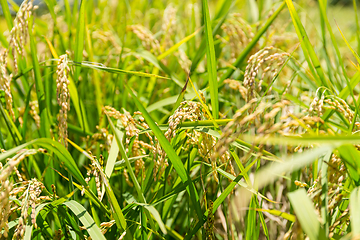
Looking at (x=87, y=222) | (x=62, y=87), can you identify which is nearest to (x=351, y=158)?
(x=87, y=222)

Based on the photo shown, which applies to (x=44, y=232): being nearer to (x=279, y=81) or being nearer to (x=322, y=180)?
(x=322, y=180)

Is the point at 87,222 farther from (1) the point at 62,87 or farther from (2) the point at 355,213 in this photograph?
(2) the point at 355,213

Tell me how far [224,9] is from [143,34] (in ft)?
1.90

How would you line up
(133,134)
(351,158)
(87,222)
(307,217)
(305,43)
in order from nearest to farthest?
(307,217), (351,158), (87,222), (133,134), (305,43)

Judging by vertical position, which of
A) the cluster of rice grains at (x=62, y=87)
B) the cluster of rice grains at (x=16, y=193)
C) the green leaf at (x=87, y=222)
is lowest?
the green leaf at (x=87, y=222)

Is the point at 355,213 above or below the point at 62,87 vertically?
below

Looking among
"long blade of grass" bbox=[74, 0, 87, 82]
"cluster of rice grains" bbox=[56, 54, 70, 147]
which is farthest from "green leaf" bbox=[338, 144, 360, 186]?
"long blade of grass" bbox=[74, 0, 87, 82]

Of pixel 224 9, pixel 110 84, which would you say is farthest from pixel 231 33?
pixel 110 84

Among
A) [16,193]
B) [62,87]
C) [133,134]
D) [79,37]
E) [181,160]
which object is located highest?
[79,37]

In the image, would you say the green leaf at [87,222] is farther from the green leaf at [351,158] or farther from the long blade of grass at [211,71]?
the green leaf at [351,158]

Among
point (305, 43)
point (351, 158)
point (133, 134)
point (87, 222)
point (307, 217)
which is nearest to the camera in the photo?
point (307, 217)

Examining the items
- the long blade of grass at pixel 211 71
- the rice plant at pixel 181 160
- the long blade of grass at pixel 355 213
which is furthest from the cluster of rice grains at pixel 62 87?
the long blade of grass at pixel 355 213

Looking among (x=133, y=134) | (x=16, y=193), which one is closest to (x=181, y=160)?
(x=133, y=134)

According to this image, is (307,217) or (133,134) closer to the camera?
(307,217)
